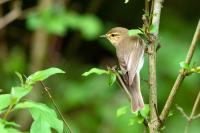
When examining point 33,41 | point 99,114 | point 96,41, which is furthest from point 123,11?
point 99,114

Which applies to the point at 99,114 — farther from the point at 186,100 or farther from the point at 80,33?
the point at 80,33

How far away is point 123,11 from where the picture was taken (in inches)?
302

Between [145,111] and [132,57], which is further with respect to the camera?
→ [132,57]

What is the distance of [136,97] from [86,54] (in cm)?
477

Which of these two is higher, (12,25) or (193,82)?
(12,25)

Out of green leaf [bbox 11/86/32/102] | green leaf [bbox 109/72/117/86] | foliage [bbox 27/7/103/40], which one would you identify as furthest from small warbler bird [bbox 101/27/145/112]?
foliage [bbox 27/7/103/40]

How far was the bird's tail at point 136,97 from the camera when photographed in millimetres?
2734

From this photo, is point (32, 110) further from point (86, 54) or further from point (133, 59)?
point (86, 54)

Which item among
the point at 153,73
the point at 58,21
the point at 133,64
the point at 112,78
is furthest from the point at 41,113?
the point at 58,21

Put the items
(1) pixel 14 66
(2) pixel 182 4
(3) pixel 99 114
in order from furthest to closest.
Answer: (2) pixel 182 4, (1) pixel 14 66, (3) pixel 99 114

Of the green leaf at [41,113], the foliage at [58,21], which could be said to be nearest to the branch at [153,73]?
the green leaf at [41,113]

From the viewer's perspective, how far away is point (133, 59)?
3.16m

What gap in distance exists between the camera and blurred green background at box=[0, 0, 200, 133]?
242 inches

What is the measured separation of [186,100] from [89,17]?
1.30 metres
